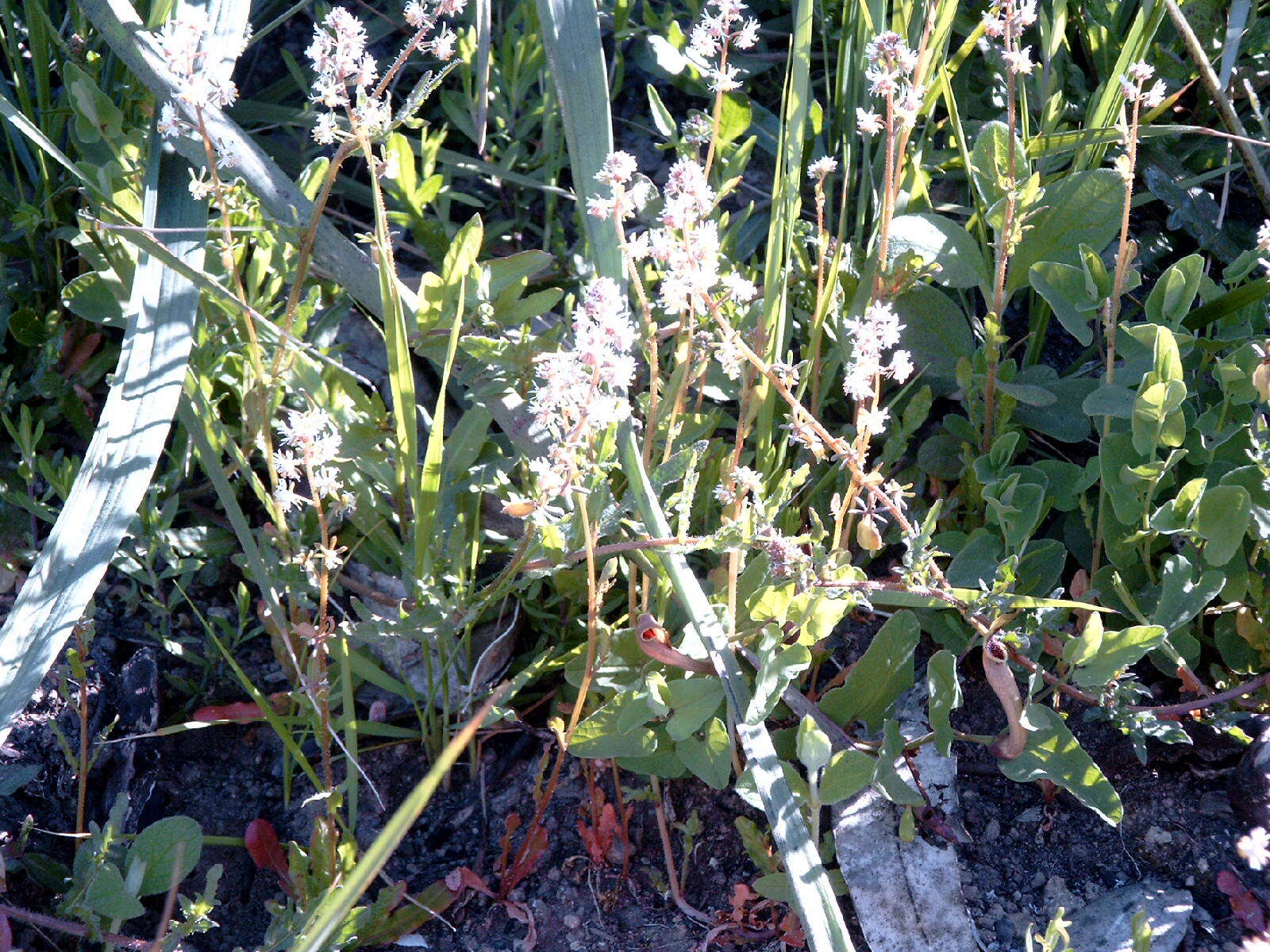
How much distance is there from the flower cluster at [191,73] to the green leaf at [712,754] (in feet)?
2.95

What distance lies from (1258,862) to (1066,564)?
500 millimetres

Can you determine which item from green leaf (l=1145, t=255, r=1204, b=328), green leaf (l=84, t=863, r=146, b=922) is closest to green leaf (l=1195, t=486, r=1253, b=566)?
green leaf (l=1145, t=255, r=1204, b=328)

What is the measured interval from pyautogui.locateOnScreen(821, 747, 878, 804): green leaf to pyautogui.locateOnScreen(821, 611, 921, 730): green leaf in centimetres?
14

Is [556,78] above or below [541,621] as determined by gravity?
above

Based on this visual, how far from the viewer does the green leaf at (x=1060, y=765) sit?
1.26 meters

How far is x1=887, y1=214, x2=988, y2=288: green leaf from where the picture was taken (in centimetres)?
165

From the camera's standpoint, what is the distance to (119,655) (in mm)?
1840

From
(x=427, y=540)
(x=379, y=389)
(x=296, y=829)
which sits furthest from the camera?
(x=379, y=389)

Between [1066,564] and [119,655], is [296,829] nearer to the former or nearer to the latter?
[119,655]

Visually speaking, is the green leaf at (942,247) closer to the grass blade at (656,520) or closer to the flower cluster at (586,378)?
the grass blade at (656,520)

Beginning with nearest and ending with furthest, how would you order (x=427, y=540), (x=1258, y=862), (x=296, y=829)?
(x=1258, y=862), (x=427, y=540), (x=296, y=829)

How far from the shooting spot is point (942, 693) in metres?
1.32

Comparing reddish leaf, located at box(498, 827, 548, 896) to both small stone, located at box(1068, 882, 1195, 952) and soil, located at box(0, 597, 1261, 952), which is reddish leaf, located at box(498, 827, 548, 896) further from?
small stone, located at box(1068, 882, 1195, 952)

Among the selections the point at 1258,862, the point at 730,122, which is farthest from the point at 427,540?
the point at 1258,862
